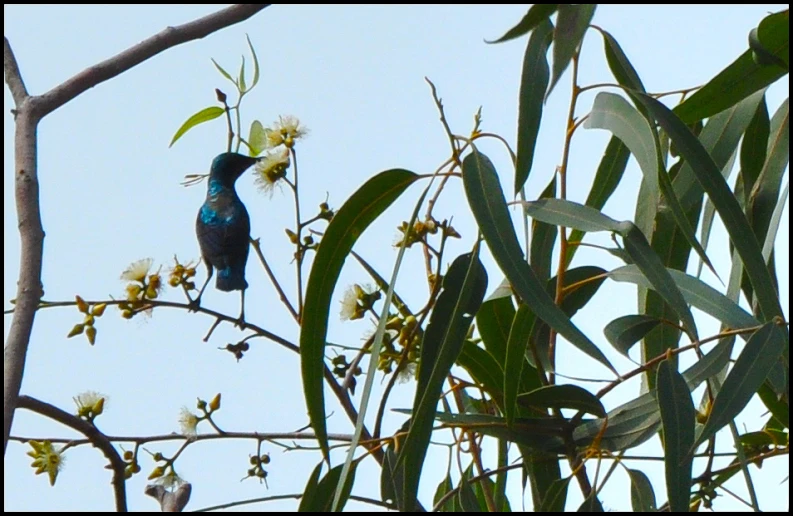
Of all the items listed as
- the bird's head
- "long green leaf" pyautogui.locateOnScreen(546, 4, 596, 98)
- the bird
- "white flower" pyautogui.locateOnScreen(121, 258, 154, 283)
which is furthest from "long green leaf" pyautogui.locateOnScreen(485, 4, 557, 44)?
the bird's head

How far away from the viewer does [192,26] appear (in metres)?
1.50

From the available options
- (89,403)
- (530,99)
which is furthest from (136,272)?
(530,99)

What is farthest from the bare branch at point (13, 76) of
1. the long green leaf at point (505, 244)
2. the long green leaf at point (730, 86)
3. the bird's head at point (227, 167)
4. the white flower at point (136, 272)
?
the bird's head at point (227, 167)

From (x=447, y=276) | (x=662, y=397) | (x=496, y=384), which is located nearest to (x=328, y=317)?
(x=447, y=276)

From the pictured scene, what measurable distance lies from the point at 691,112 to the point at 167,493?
101 centimetres

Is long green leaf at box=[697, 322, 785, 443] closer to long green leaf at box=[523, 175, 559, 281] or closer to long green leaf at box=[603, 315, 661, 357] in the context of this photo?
long green leaf at box=[603, 315, 661, 357]

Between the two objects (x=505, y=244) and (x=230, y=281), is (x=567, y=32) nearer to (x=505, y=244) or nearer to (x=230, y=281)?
(x=505, y=244)

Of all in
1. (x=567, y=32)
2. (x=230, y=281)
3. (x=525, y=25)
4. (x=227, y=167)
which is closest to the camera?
(x=525, y=25)

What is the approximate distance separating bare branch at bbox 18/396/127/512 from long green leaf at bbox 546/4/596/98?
0.82 m

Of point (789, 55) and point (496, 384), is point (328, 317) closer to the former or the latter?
point (496, 384)

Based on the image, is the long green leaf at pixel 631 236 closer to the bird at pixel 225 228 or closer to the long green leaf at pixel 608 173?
the long green leaf at pixel 608 173

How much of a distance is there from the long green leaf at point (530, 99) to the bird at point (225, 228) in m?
1.32

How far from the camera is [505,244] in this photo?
1347mm

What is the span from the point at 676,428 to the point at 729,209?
1.03 ft
